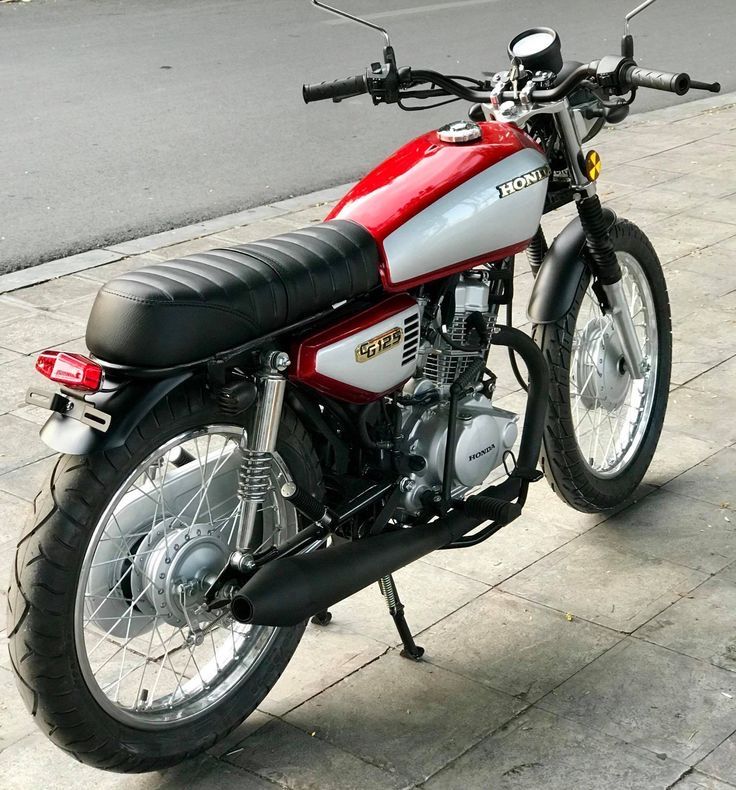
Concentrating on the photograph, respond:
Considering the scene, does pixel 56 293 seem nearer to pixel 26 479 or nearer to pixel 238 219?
pixel 238 219

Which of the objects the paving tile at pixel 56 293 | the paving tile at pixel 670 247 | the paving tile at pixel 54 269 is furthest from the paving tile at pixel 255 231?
the paving tile at pixel 670 247

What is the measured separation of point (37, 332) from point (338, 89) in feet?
8.11

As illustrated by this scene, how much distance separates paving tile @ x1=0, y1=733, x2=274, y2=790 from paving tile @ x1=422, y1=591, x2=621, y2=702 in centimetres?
68

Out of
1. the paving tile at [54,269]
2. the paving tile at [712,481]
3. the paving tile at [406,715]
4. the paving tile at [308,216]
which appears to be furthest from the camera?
the paving tile at [308,216]

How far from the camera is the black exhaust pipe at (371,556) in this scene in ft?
9.37

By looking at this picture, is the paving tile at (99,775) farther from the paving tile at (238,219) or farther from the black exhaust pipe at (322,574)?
the paving tile at (238,219)

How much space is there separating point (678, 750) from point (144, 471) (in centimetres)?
140

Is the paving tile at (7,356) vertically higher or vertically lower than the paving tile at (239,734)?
higher

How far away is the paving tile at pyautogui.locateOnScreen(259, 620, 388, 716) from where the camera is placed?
334 cm

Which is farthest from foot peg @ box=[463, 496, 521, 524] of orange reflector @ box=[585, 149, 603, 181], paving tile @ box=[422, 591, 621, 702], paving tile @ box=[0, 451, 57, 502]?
paving tile @ box=[0, 451, 57, 502]

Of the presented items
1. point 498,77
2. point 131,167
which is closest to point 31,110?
point 131,167

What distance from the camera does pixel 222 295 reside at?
271 centimetres

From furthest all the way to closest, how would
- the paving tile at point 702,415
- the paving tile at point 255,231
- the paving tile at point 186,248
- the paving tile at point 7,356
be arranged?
the paving tile at point 255,231 → the paving tile at point 186,248 → the paving tile at point 7,356 → the paving tile at point 702,415

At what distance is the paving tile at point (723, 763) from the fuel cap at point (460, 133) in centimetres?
159
